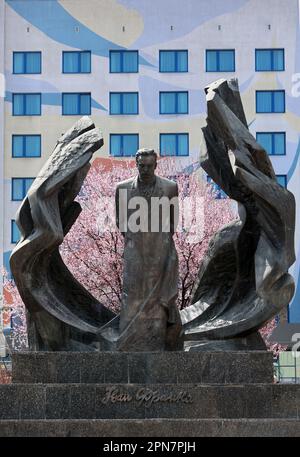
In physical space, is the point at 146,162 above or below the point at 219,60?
below

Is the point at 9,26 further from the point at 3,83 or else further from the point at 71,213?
the point at 71,213

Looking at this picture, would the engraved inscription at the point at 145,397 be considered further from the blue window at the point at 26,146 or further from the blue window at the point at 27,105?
the blue window at the point at 27,105

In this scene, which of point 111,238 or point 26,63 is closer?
point 111,238

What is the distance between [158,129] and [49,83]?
6.05 metres

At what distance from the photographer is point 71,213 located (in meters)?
18.0

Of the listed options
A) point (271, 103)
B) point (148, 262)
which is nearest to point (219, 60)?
point (271, 103)

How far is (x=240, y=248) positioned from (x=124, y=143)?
38338 mm

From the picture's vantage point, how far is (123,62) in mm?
57062

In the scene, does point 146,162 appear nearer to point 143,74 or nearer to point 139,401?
point 139,401

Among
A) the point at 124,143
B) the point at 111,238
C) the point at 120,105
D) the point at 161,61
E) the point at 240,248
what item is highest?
the point at 161,61

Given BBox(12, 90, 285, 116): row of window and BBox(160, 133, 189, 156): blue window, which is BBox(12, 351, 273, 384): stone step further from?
BBox(12, 90, 285, 116): row of window

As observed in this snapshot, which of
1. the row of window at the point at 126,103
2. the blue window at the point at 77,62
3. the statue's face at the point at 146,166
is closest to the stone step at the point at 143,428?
the statue's face at the point at 146,166
